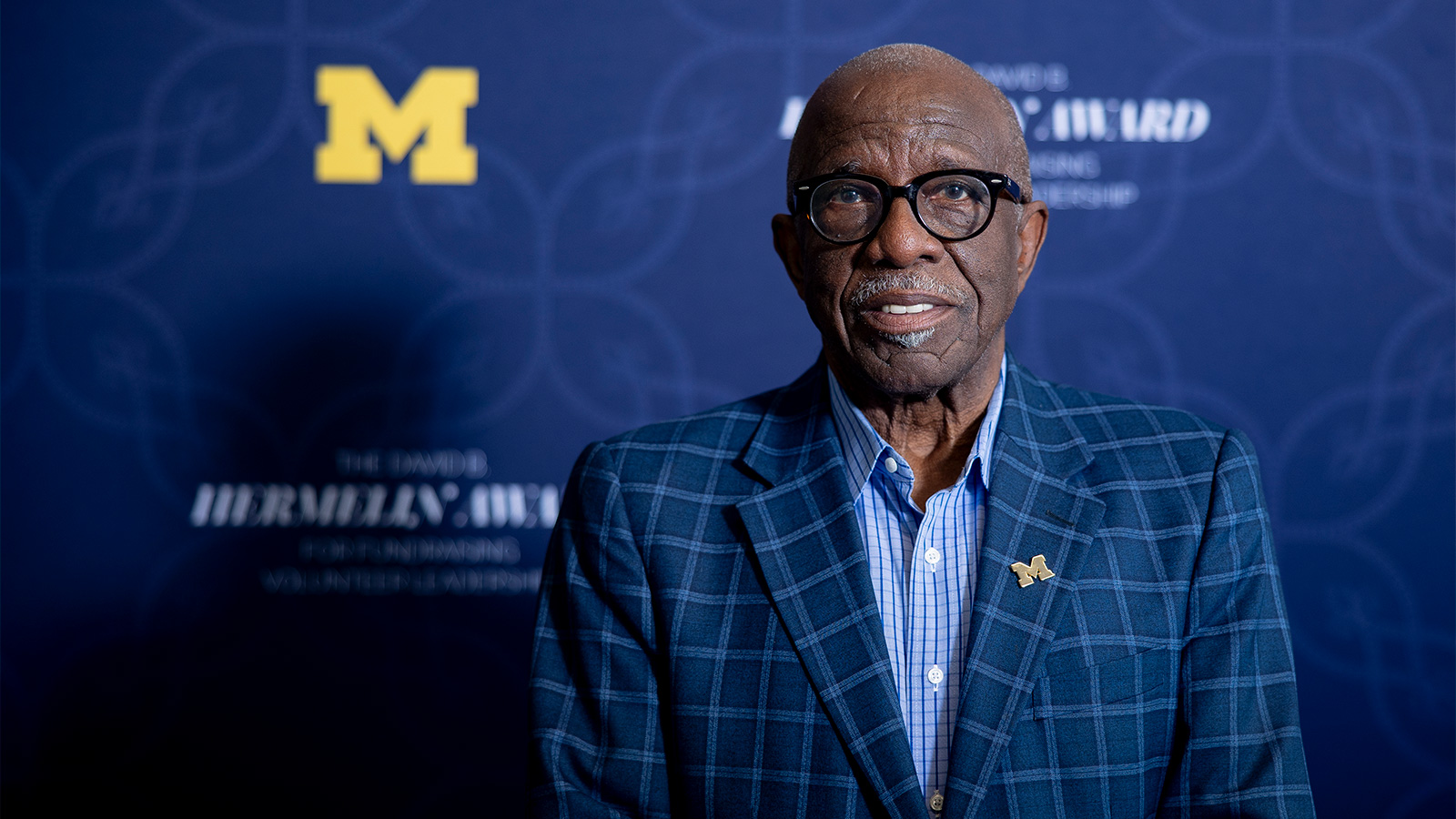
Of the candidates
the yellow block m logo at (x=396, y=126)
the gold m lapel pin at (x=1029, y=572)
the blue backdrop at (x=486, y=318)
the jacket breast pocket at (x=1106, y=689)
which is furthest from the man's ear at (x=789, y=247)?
the yellow block m logo at (x=396, y=126)

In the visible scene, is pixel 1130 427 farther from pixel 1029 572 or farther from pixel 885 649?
pixel 885 649

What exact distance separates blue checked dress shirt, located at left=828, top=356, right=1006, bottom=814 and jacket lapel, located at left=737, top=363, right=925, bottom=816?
0.12 feet

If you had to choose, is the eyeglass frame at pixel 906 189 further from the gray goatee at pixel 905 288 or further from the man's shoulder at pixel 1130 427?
the man's shoulder at pixel 1130 427

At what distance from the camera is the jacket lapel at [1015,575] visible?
0.95m

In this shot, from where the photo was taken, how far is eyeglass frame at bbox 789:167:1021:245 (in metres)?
1.03

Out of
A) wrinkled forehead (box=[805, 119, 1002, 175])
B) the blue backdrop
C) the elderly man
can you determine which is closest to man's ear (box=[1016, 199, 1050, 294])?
the elderly man

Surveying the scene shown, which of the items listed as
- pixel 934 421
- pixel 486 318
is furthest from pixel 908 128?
pixel 486 318

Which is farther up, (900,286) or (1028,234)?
(1028,234)

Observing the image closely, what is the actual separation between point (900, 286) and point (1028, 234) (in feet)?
0.77

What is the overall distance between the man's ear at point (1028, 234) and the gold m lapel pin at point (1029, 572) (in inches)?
12.2

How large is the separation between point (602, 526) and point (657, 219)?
946 mm

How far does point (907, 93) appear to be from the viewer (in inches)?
41.0

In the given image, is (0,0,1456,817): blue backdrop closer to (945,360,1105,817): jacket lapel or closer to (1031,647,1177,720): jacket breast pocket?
(945,360,1105,817): jacket lapel

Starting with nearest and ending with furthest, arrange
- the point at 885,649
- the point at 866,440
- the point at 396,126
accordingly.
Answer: the point at 885,649, the point at 866,440, the point at 396,126
